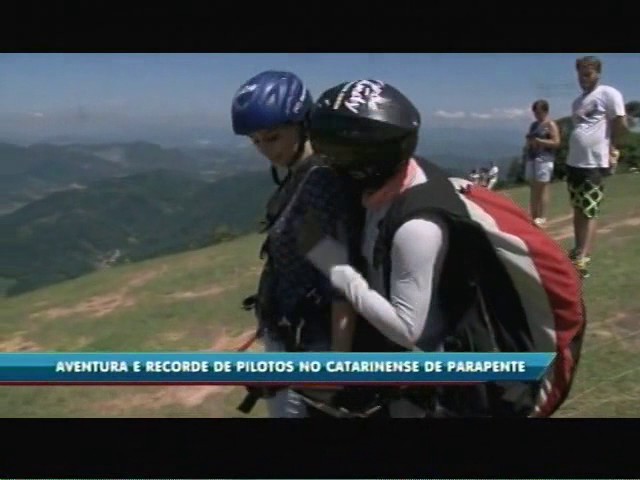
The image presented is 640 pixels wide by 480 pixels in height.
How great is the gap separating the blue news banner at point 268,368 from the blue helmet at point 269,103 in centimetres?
84

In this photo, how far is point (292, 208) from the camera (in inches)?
113

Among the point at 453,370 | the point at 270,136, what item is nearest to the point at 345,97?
the point at 270,136

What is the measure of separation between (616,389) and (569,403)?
0.24 m

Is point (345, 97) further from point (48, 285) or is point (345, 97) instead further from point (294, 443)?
point (48, 285)

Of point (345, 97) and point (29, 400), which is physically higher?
point (345, 97)

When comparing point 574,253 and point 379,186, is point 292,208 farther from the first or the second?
point 574,253

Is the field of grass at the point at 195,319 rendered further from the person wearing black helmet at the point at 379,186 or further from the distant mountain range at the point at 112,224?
the person wearing black helmet at the point at 379,186

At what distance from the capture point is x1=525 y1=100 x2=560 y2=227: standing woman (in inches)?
174

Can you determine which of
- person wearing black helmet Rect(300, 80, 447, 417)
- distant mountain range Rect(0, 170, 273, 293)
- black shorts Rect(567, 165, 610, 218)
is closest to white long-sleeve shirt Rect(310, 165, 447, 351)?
person wearing black helmet Rect(300, 80, 447, 417)

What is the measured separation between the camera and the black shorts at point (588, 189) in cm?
496

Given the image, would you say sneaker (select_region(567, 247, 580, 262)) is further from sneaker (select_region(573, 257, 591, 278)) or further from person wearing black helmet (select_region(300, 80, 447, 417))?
person wearing black helmet (select_region(300, 80, 447, 417))

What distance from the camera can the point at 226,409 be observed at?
4.09 m

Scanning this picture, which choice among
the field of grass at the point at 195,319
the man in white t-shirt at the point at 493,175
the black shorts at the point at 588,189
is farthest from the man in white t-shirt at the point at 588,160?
the man in white t-shirt at the point at 493,175

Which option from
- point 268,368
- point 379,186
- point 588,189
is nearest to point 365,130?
point 379,186
